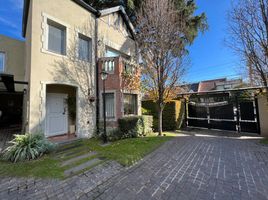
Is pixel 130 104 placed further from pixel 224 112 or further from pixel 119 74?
pixel 224 112

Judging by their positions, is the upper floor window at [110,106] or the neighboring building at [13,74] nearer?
the upper floor window at [110,106]

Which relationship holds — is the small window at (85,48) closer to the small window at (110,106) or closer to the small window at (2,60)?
the small window at (110,106)

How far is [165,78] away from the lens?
8.70 m

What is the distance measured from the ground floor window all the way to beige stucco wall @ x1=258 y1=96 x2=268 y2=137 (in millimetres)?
7775

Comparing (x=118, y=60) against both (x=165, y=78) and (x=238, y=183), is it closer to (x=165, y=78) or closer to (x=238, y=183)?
(x=165, y=78)

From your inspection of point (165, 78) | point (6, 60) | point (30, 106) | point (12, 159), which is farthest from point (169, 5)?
point (6, 60)

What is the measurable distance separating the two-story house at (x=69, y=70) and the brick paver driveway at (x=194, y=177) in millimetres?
4618

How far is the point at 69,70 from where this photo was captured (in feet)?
25.9

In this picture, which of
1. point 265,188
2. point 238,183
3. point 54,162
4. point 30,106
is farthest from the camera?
point 30,106

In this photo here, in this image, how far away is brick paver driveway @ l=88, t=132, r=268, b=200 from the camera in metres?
3.22

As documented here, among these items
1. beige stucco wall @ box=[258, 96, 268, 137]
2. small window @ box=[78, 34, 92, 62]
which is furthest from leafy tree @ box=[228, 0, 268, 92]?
small window @ box=[78, 34, 92, 62]

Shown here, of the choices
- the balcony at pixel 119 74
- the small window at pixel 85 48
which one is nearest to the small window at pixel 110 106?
the balcony at pixel 119 74

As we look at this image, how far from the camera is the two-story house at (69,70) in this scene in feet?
21.8

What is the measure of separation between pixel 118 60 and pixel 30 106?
523cm
